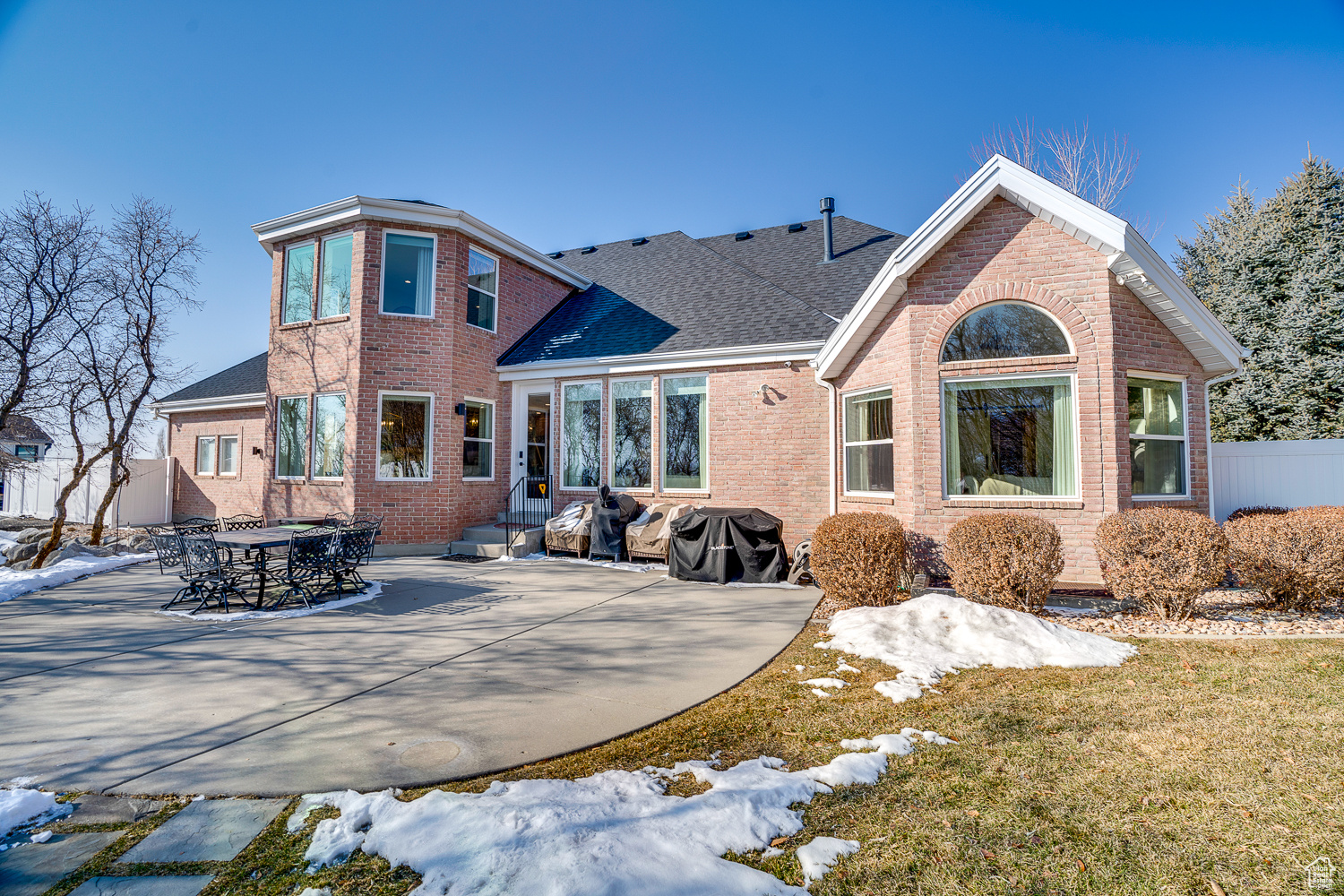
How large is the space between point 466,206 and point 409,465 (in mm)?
5645

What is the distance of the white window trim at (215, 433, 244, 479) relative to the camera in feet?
49.9

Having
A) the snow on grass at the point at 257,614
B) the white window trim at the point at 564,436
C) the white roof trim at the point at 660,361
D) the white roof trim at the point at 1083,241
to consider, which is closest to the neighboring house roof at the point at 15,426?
the snow on grass at the point at 257,614

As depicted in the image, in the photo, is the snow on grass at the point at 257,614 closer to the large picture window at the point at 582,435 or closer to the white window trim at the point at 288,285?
the large picture window at the point at 582,435

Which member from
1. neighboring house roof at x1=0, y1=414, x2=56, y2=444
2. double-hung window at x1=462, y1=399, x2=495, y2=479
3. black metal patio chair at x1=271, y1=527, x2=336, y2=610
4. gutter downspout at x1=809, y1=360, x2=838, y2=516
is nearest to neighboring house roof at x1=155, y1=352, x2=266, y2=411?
neighboring house roof at x1=0, y1=414, x2=56, y2=444

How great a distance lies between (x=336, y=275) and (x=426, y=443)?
13.2ft

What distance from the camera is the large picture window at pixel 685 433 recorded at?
35.8 ft

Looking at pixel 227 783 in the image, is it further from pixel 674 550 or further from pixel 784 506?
pixel 784 506

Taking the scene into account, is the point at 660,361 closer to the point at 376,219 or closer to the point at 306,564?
the point at 376,219

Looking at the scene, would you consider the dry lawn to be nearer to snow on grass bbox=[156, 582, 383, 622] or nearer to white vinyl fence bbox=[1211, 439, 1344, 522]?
snow on grass bbox=[156, 582, 383, 622]

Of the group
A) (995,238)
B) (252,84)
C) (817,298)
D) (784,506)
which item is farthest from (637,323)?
(252,84)

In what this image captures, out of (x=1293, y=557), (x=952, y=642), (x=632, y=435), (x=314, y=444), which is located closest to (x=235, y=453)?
(x=314, y=444)

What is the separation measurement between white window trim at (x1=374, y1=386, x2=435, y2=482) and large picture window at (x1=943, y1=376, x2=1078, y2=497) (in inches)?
370

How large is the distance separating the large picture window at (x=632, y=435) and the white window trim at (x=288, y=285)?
662cm

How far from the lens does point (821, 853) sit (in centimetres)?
239
